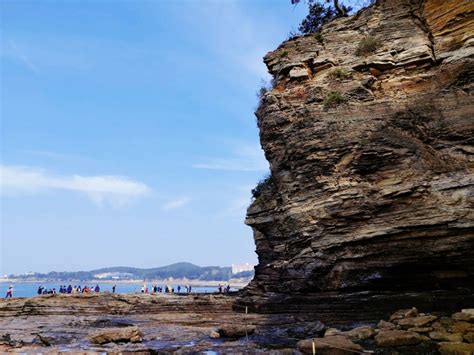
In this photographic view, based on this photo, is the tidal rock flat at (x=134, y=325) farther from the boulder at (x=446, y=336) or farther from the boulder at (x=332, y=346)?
the boulder at (x=446, y=336)

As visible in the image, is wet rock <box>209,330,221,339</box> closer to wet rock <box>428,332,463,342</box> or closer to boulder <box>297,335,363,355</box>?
boulder <box>297,335,363,355</box>

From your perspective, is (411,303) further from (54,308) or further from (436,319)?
(54,308)

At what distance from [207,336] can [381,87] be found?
56.1 feet

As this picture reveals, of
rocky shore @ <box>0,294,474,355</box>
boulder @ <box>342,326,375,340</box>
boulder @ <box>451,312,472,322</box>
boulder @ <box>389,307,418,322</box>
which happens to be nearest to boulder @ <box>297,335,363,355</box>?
rocky shore @ <box>0,294,474,355</box>

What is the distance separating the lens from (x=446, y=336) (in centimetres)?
1530

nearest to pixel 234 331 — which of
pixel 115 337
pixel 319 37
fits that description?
pixel 115 337

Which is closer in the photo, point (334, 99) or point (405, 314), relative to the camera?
point (405, 314)

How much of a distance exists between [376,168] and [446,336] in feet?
30.9

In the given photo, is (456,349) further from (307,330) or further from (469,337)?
(307,330)

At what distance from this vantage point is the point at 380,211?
838 inches

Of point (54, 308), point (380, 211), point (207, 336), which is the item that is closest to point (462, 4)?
point (380, 211)

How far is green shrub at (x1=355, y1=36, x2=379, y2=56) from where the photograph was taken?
25.0 metres

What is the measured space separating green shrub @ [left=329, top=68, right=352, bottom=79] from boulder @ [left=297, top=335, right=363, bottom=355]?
15679 millimetres

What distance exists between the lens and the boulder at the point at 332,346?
48.0ft
